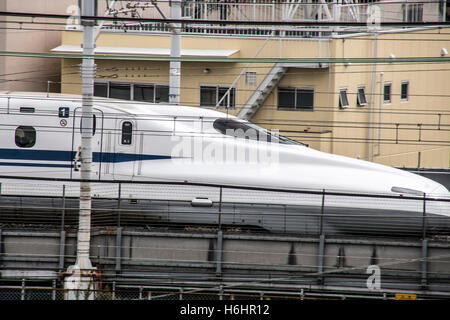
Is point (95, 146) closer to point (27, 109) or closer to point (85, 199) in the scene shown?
point (27, 109)

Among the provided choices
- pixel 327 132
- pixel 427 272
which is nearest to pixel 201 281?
pixel 427 272

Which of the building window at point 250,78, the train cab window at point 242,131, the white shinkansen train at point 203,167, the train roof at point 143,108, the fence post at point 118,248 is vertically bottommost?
the fence post at point 118,248

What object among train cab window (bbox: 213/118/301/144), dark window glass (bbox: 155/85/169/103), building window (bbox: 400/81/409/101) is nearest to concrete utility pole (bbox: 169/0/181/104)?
train cab window (bbox: 213/118/301/144)

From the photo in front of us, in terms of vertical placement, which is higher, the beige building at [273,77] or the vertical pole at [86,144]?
the beige building at [273,77]

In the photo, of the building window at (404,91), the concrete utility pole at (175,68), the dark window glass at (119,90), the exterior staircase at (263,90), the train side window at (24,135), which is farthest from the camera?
the building window at (404,91)

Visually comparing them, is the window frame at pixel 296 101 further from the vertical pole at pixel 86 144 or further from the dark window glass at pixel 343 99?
the vertical pole at pixel 86 144

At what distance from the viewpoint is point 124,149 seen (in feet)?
46.1

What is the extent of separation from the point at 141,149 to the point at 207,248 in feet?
8.87

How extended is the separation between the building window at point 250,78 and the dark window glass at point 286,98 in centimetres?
84

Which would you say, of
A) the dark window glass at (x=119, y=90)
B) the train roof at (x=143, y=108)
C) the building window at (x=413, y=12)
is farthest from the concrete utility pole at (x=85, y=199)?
the building window at (x=413, y=12)

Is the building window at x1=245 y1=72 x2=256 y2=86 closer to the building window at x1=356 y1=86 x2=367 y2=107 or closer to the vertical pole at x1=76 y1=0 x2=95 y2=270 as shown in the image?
the building window at x1=356 y1=86 x2=367 y2=107

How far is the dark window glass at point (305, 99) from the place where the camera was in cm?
2167

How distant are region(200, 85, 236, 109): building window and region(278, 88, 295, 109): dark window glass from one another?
132 cm
